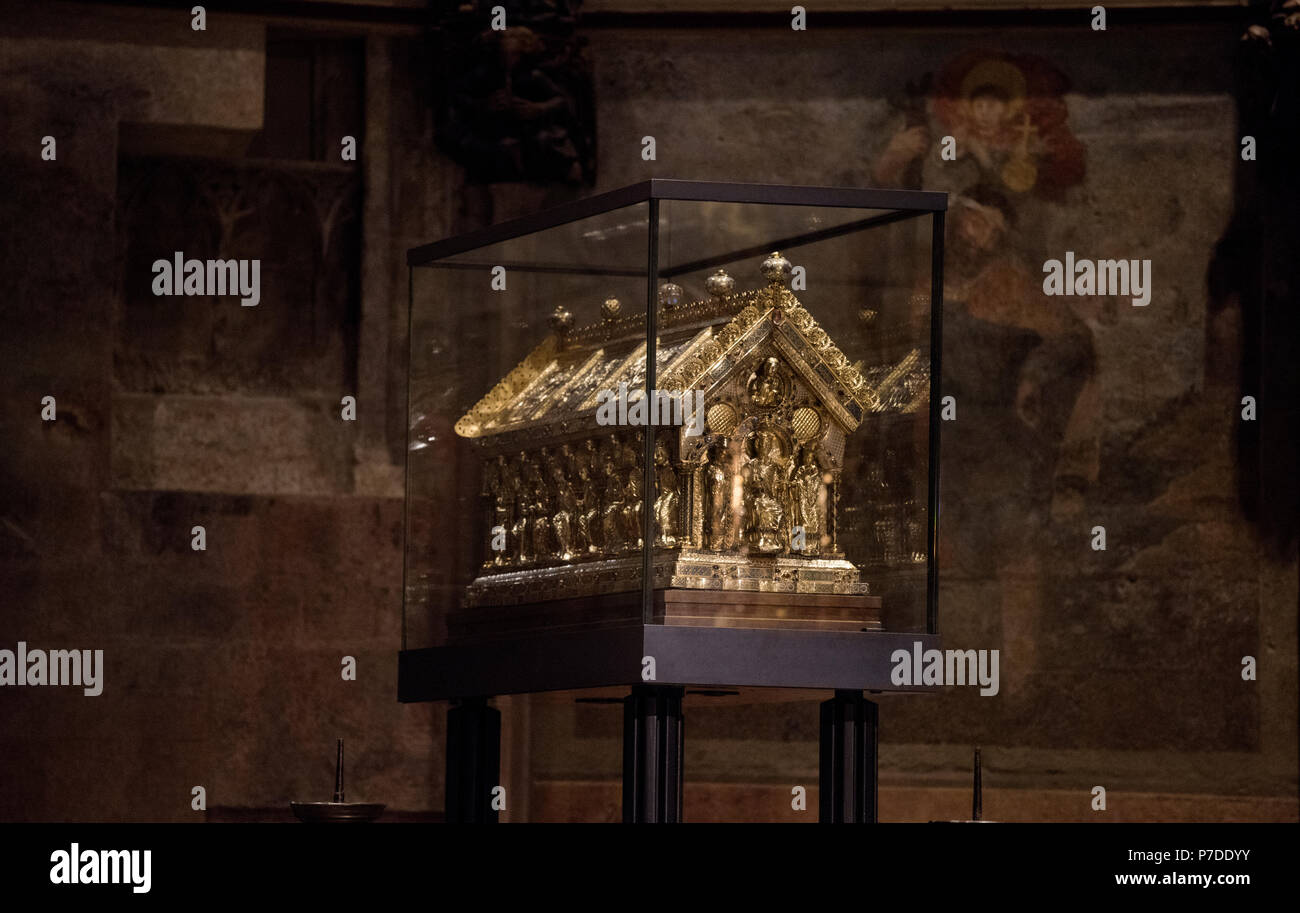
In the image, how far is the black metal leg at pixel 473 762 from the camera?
28.6 feet

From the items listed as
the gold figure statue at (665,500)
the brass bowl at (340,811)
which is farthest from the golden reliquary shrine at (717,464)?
the brass bowl at (340,811)

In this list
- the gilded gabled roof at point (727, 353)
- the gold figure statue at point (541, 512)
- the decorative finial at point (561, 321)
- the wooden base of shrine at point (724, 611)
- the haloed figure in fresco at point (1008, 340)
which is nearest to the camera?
the wooden base of shrine at point (724, 611)

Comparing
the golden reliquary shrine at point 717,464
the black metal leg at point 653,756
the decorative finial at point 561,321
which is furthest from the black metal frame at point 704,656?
the decorative finial at point 561,321

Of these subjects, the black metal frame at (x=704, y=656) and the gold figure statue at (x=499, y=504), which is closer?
the black metal frame at (x=704, y=656)

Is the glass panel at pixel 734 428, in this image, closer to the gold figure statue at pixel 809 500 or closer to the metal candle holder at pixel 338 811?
the gold figure statue at pixel 809 500

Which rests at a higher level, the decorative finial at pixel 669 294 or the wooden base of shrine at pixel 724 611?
the decorative finial at pixel 669 294

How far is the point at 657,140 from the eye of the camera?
1246 centimetres

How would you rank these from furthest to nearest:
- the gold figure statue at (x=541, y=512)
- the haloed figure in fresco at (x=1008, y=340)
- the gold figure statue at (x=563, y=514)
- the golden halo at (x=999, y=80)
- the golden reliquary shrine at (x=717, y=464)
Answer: the golden halo at (x=999, y=80), the haloed figure in fresco at (x=1008, y=340), the gold figure statue at (x=541, y=512), the gold figure statue at (x=563, y=514), the golden reliquary shrine at (x=717, y=464)

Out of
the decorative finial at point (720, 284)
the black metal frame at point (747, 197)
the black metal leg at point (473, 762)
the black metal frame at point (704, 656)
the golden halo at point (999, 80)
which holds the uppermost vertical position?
the golden halo at point (999, 80)

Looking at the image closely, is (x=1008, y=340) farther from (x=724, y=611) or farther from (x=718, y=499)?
(x=724, y=611)

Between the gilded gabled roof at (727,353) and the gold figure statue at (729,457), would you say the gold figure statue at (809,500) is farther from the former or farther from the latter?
the gilded gabled roof at (727,353)

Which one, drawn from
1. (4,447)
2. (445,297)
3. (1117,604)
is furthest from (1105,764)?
(4,447)

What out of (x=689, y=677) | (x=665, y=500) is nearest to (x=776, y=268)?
(x=665, y=500)
